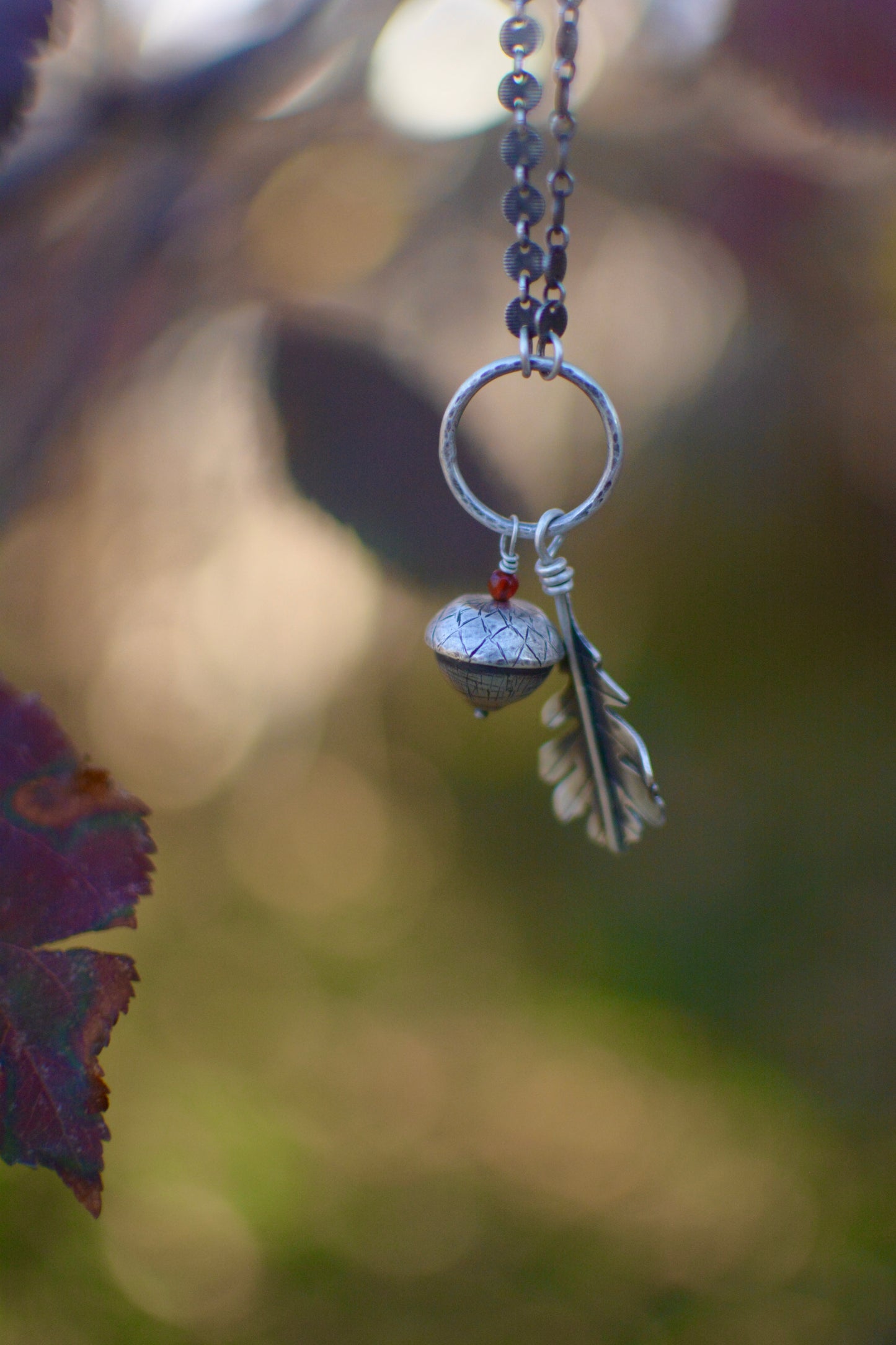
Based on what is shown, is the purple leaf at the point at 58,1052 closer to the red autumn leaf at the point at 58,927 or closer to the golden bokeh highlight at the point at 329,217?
the red autumn leaf at the point at 58,927

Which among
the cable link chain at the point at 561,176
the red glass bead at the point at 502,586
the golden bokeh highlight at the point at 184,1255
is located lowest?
the golden bokeh highlight at the point at 184,1255

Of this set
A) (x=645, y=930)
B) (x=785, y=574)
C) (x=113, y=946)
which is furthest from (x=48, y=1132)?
(x=785, y=574)

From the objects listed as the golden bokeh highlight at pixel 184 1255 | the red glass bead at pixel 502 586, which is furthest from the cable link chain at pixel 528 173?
the golden bokeh highlight at pixel 184 1255

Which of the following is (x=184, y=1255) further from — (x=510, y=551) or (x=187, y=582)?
(x=510, y=551)

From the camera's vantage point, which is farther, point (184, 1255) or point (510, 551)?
point (184, 1255)

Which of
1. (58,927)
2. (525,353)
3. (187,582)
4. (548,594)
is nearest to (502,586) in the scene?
(548,594)

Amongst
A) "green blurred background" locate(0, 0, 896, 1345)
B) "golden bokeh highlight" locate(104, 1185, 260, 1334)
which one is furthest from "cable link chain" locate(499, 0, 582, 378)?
"golden bokeh highlight" locate(104, 1185, 260, 1334)
